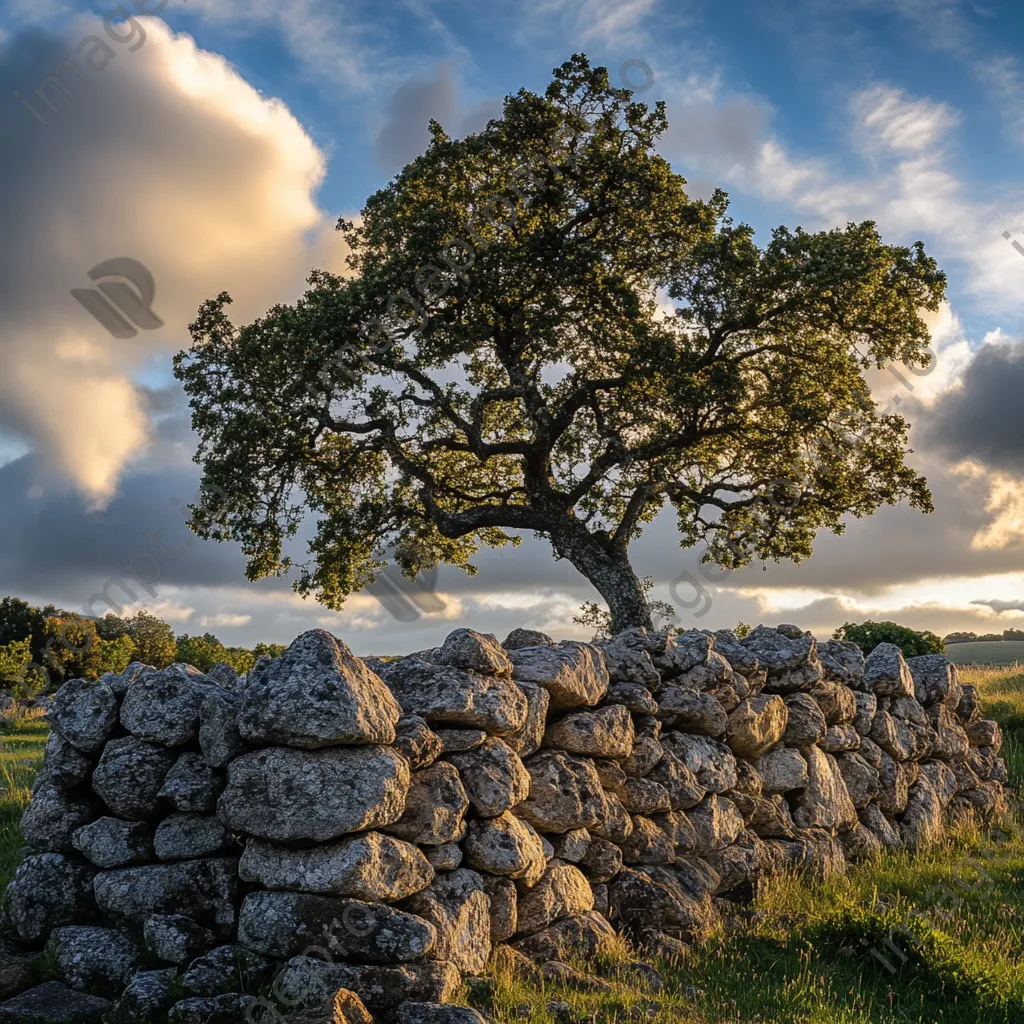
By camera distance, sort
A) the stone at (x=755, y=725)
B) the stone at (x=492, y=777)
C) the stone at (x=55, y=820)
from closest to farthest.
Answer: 1. the stone at (x=55, y=820)
2. the stone at (x=492, y=777)
3. the stone at (x=755, y=725)

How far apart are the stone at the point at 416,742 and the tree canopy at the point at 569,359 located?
15.1m

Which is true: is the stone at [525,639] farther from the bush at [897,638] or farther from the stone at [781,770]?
the bush at [897,638]

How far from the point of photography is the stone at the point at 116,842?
23.9 ft

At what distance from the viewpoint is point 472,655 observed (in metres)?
8.10

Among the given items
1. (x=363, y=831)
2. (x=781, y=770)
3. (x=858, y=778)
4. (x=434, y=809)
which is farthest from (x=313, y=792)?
(x=858, y=778)


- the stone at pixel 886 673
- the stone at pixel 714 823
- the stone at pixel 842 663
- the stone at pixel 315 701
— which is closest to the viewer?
the stone at pixel 315 701

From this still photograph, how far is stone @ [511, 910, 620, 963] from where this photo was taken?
25.9ft

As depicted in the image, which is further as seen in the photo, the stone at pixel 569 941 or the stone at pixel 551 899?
the stone at pixel 551 899

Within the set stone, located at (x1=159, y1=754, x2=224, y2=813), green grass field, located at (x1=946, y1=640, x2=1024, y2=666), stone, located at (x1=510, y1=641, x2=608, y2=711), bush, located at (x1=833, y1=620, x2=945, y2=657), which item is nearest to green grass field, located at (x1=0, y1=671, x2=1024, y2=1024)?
stone, located at (x1=510, y1=641, x2=608, y2=711)

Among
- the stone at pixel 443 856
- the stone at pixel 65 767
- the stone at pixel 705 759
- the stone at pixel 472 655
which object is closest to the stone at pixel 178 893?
the stone at pixel 65 767

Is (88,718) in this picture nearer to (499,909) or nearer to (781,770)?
(499,909)

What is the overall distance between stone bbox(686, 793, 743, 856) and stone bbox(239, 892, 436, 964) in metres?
4.03

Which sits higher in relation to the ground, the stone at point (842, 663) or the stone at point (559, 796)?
the stone at point (842, 663)

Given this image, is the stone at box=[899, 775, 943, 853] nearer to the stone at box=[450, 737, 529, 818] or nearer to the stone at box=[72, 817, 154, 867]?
the stone at box=[450, 737, 529, 818]
